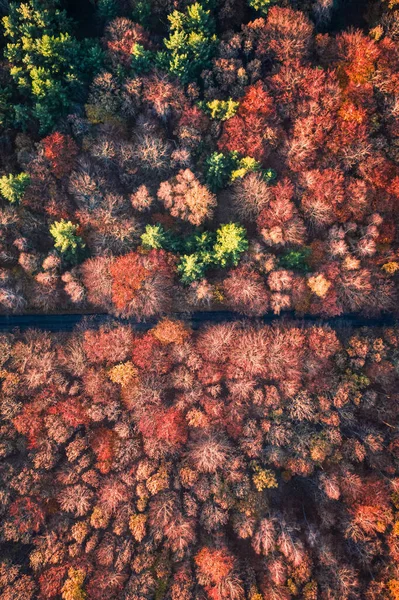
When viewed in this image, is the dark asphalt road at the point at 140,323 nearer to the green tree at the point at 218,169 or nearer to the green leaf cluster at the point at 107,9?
the green tree at the point at 218,169

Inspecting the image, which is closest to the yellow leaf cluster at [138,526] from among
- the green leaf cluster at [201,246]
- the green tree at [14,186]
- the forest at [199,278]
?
the forest at [199,278]

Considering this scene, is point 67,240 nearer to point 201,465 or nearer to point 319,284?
point 319,284

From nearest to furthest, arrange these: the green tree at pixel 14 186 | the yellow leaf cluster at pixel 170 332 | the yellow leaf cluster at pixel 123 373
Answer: the green tree at pixel 14 186 < the yellow leaf cluster at pixel 123 373 < the yellow leaf cluster at pixel 170 332

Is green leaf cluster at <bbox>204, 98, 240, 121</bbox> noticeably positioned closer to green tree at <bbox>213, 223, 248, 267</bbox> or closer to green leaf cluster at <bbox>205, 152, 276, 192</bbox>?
green leaf cluster at <bbox>205, 152, 276, 192</bbox>

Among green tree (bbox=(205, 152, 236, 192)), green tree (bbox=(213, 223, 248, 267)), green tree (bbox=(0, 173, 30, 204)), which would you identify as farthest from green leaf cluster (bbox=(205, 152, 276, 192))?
green tree (bbox=(0, 173, 30, 204))

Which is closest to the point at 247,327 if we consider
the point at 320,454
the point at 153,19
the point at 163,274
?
the point at 163,274

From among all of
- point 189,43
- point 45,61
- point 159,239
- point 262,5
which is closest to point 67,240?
point 159,239
